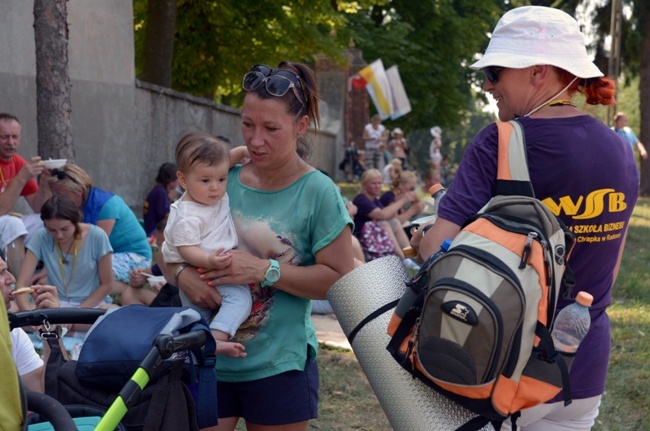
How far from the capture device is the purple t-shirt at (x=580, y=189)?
2605 mm

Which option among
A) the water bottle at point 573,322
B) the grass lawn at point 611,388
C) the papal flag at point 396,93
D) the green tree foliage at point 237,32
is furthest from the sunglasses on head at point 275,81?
the papal flag at point 396,93

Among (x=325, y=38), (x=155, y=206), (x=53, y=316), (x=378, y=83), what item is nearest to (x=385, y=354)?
(x=53, y=316)

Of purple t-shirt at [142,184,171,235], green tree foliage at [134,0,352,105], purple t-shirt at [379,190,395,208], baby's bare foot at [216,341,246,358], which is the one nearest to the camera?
baby's bare foot at [216,341,246,358]

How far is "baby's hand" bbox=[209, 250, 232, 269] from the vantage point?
3219mm

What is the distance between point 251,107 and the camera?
326 cm

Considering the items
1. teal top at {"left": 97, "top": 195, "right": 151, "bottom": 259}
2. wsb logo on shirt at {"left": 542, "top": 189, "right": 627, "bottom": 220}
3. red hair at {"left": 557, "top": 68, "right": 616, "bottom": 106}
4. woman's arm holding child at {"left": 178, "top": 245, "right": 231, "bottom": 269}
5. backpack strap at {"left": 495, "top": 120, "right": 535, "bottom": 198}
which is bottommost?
teal top at {"left": 97, "top": 195, "right": 151, "bottom": 259}

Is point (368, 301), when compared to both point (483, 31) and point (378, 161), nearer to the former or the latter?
point (378, 161)

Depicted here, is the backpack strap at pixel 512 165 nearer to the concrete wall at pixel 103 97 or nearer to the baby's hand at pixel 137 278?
the baby's hand at pixel 137 278

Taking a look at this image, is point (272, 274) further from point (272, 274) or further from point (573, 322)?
point (573, 322)

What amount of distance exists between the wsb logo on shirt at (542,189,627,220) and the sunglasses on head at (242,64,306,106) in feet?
3.45

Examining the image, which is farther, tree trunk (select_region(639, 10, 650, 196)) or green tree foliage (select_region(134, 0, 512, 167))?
tree trunk (select_region(639, 10, 650, 196))

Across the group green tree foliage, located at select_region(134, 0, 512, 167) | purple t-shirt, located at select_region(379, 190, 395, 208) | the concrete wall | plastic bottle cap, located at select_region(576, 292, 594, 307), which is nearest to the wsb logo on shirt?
plastic bottle cap, located at select_region(576, 292, 594, 307)

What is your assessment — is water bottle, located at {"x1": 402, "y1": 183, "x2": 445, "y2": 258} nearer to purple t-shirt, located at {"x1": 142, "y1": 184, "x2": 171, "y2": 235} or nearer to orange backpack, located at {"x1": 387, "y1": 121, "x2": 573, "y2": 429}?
orange backpack, located at {"x1": 387, "y1": 121, "x2": 573, "y2": 429}

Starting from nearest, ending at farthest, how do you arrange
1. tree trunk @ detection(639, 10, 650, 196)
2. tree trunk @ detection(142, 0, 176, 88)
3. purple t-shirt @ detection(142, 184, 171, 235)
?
purple t-shirt @ detection(142, 184, 171, 235)
tree trunk @ detection(142, 0, 176, 88)
tree trunk @ detection(639, 10, 650, 196)
